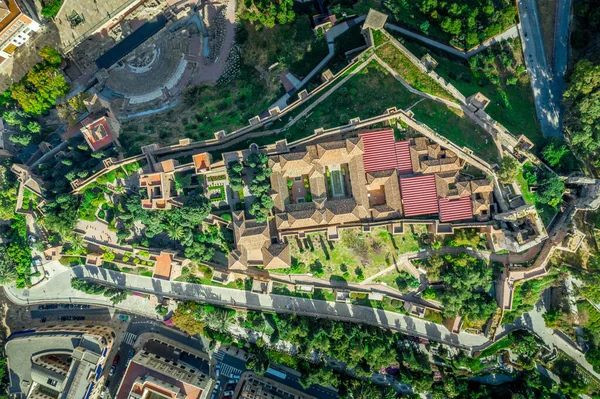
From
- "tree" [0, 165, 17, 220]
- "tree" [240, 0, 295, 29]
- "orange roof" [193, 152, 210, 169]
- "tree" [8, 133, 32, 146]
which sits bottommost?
"tree" [0, 165, 17, 220]

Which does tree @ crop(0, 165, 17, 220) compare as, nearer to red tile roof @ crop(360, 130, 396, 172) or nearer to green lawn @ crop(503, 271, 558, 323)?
red tile roof @ crop(360, 130, 396, 172)

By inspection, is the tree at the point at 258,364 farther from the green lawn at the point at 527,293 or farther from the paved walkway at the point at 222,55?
the paved walkway at the point at 222,55

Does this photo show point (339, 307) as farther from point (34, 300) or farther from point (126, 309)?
point (34, 300)

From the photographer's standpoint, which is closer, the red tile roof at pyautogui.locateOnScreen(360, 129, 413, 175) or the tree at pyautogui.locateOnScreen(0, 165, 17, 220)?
the red tile roof at pyautogui.locateOnScreen(360, 129, 413, 175)

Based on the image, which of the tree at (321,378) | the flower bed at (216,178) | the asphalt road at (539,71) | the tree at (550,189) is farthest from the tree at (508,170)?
the tree at (321,378)

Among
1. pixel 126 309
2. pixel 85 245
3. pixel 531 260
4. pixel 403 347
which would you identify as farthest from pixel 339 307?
pixel 85 245

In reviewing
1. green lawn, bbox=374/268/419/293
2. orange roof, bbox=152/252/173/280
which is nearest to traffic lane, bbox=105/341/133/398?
orange roof, bbox=152/252/173/280

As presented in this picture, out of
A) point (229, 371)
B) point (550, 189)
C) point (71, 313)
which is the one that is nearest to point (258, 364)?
point (229, 371)

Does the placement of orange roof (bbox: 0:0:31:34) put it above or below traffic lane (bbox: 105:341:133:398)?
above
